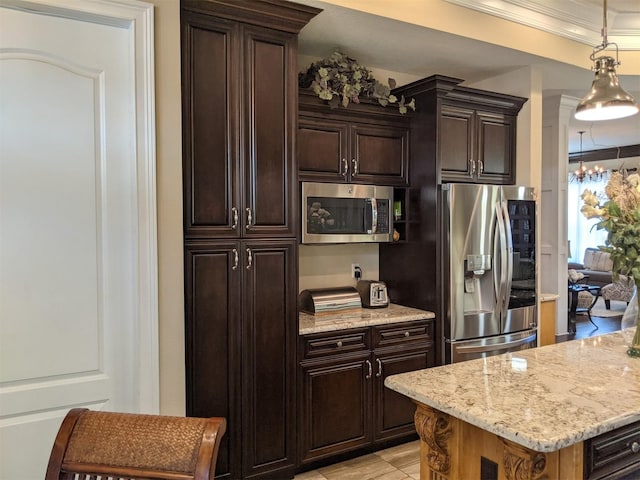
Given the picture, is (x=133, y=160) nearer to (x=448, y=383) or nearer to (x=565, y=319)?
(x=448, y=383)

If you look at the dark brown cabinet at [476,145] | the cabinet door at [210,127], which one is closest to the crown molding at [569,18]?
the dark brown cabinet at [476,145]

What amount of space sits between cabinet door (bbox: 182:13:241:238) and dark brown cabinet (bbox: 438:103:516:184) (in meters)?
1.59

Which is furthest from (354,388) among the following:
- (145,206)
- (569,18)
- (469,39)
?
(569,18)

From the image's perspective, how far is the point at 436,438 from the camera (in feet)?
5.44

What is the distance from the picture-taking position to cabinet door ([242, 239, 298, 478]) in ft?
8.42

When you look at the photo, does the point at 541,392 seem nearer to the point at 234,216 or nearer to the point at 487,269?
the point at 234,216

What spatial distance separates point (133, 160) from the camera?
2.10m

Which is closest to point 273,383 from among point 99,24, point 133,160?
point 133,160

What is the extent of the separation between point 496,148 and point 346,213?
55.9 inches

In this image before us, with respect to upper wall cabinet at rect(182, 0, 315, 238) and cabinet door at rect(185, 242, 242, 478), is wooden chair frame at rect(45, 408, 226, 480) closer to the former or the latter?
cabinet door at rect(185, 242, 242, 478)

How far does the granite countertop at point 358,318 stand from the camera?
9.53 feet

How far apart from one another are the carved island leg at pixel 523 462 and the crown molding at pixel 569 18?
2.68 m

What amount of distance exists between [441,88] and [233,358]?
228 centimetres

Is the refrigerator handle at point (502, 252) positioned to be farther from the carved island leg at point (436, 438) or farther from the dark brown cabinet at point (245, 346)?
the carved island leg at point (436, 438)
